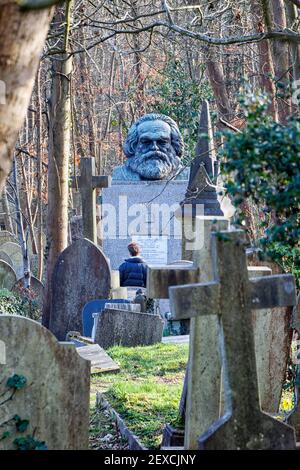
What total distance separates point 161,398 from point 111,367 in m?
1.56

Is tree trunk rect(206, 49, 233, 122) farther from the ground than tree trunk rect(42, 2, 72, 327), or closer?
farther from the ground

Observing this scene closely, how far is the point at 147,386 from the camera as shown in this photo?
8.98 metres

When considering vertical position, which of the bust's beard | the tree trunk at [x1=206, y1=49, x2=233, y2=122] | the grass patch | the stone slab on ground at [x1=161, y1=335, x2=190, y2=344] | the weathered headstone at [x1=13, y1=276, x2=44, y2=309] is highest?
the tree trunk at [x1=206, y1=49, x2=233, y2=122]

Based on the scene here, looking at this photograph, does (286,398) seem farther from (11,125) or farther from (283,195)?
(11,125)

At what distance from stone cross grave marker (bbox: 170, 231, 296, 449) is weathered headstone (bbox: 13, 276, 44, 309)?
10.6 meters

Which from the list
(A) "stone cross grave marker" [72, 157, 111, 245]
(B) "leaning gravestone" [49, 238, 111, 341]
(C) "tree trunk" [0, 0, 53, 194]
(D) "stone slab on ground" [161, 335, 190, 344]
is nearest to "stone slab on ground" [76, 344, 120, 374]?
(D) "stone slab on ground" [161, 335, 190, 344]

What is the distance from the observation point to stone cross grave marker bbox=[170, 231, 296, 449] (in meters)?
5.13

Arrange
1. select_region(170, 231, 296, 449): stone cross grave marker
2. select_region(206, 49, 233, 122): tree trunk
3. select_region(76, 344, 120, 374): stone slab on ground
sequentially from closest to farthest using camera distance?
1. select_region(170, 231, 296, 449): stone cross grave marker
2. select_region(76, 344, 120, 374): stone slab on ground
3. select_region(206, 49, 233, 122): tree trunk

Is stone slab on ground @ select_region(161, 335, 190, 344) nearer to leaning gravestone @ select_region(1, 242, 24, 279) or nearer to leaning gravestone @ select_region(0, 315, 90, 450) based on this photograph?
leaning gravestone @ select_region(0, 315, 90, 450)

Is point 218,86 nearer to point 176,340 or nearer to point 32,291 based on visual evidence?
point 32,291

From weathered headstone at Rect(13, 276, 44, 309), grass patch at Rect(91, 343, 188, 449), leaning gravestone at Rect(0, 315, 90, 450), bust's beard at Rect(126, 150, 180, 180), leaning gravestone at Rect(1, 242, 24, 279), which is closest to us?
leaning gravestone at Rect(0, 315, 90, 450)

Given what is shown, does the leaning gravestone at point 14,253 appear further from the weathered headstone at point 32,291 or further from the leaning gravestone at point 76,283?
the leaning gravestone at point 76,283

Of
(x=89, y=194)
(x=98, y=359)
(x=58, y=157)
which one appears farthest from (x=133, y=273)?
(x=98, y=359)
